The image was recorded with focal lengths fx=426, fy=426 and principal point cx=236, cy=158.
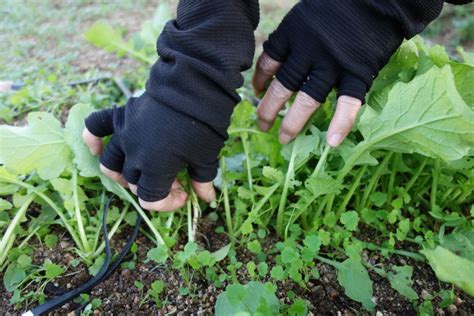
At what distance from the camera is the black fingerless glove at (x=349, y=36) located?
0.92 meters

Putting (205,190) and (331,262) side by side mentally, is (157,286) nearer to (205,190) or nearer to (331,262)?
(205,190)

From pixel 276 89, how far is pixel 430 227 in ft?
1.79

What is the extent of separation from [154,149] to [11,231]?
1.44 feet

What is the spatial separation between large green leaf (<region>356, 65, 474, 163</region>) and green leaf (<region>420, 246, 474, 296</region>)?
223 millimetres

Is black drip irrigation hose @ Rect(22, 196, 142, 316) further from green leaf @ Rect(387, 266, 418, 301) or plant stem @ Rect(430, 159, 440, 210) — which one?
plant stem @ Rect(430, 159, 440, 210)

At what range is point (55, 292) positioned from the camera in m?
0.98

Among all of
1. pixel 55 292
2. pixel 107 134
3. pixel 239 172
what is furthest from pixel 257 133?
pixel 55 292

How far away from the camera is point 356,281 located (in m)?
0.93

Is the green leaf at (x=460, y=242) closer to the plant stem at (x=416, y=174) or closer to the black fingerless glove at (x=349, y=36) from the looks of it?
the plant stem at (x=416, y=174)

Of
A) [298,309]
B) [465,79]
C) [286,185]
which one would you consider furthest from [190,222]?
[465,79]

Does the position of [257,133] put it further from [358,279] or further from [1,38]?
[1,38]

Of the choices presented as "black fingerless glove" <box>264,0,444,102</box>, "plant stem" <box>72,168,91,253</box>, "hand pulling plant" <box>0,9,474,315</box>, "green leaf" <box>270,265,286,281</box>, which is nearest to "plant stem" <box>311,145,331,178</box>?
"hand pulling plant" <box>0,9,474,315</box>

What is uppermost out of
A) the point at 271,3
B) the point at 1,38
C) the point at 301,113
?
the point at 301,113

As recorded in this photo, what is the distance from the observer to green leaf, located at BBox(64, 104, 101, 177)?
42.4 inches
